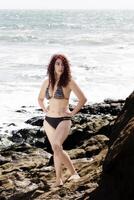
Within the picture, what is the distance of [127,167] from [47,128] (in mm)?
1683

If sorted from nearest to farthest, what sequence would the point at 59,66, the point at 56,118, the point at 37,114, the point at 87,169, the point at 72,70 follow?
the point at 59,66 < the point at 56,118 < the point at 87,169 < the point at 37,114 < the point at 72,70

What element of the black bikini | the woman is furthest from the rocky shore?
the black bikini

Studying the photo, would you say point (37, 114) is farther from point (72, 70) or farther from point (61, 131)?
point (61, 131)

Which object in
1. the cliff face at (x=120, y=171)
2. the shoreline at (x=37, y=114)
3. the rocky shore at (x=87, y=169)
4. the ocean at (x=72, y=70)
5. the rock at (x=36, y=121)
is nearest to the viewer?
the cliff face at (x=120, y=171)

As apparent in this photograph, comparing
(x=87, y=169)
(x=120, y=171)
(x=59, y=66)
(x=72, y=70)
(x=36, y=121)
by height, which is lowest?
(x=72, y=70)

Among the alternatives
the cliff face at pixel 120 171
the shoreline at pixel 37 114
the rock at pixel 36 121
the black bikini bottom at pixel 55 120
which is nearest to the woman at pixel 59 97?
the black bikini bottom at pixel 55 120

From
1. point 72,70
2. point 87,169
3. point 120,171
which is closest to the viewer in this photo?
point 120,171

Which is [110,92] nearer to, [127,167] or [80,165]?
[80,165]

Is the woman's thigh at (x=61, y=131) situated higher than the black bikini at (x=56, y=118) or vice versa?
the black bikini at (x=56, y=118)

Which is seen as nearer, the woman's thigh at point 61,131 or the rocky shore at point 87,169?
the rocky shore at point 87,169

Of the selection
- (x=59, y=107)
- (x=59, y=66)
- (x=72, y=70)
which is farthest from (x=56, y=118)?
(x=72, y=70)

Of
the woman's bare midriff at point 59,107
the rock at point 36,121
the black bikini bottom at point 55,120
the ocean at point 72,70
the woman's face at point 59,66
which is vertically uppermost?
the woman's face at point 59,66

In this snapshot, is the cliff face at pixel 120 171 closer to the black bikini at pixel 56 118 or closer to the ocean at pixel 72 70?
the black bikini at pixel 56 118

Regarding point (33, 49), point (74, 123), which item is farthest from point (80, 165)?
point (33, 49)
